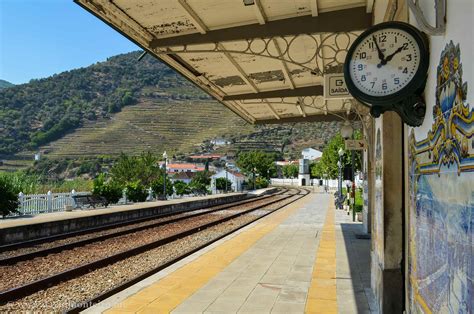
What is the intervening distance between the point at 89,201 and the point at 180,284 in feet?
62.3

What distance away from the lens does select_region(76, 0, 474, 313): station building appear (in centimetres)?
221

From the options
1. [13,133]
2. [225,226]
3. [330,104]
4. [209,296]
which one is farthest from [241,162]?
[13,133]

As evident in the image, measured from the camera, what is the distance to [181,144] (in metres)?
176

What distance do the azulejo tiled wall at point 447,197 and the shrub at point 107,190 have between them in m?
25.6

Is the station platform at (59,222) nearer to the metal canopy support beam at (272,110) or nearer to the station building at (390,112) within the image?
the station building at (390,112)

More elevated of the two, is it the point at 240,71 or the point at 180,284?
the point at 240,71

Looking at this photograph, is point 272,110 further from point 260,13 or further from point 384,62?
point 384,62

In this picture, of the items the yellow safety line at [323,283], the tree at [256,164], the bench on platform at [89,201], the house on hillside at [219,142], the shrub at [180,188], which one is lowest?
the yellow safety line at [323,283]

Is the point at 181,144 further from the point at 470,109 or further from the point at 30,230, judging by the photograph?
the point at 470,109

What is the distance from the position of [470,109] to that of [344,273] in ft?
22.7

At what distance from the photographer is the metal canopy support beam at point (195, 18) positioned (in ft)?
19.1

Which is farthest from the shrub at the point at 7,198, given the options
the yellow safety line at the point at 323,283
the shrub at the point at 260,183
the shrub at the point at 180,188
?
the shrub at the point at 260,183

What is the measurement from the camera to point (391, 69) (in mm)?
3389

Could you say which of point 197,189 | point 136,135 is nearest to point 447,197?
point 197,189
